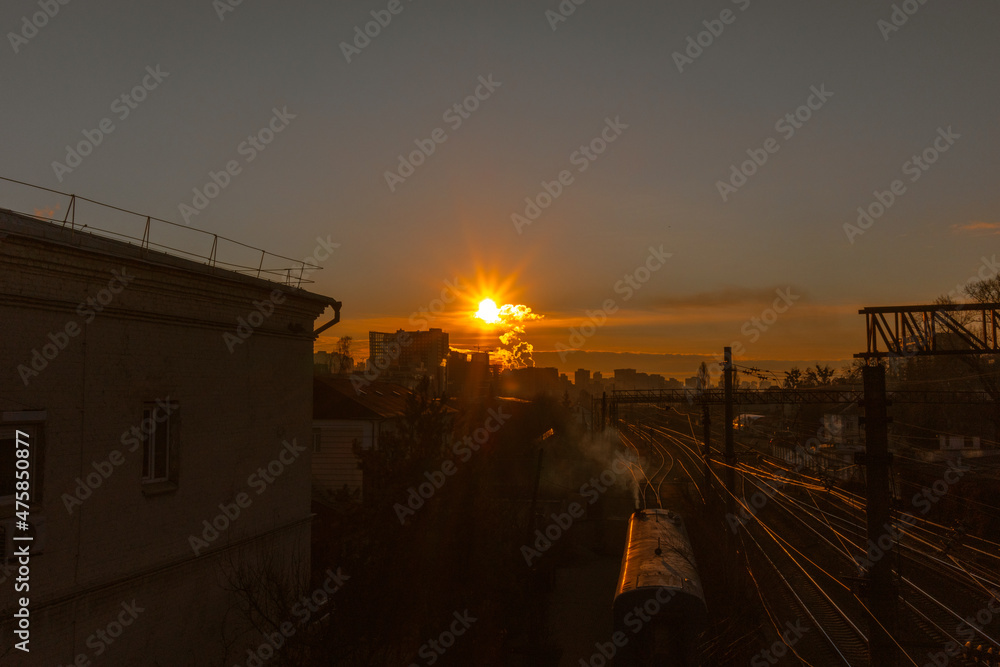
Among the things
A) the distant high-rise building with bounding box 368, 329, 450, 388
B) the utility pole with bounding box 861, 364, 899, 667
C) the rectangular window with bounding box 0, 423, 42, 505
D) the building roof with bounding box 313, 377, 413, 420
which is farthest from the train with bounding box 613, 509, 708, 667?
the distant high-rise building with bounding box 368, 329, 450, 388

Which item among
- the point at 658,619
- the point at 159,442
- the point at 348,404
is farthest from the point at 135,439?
the point at 348,404

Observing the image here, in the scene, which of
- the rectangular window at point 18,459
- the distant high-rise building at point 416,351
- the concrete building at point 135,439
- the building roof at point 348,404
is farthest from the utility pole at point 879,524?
the distant high-rise building at point 416,351

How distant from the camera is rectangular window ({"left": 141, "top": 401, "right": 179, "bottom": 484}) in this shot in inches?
393

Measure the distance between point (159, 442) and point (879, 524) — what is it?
12026 mm

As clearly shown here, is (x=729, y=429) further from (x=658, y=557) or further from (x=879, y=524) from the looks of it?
(x=879, y=524)

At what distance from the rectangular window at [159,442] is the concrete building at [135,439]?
0.07 feet

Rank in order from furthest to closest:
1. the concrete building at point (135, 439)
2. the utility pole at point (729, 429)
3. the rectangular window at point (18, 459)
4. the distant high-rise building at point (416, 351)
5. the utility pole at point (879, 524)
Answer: the distant high-rise building at point (416, 351) < the utility pole at point (729, 429) < the utility pole at point (879, 524) < the concrete building at point (135, 439) < the rectangular window at point (18, 459)

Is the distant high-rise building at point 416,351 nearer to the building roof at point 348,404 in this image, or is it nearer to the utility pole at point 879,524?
the building roof at point 348,404

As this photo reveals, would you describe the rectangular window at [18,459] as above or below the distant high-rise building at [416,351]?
below

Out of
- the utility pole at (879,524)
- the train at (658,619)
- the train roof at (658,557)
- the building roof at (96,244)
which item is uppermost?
the building roof at (96,244)

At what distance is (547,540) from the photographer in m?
24.8

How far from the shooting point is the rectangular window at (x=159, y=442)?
393 inches

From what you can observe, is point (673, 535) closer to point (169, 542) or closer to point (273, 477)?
point (273, 477)

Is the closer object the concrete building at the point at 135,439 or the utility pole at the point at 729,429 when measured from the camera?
the concrete building at the point at 135,439
